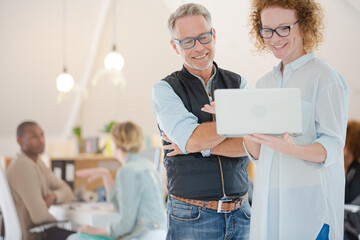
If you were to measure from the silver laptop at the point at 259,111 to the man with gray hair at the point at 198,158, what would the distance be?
12.2 inches

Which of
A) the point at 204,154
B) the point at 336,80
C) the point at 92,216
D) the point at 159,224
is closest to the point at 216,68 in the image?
the point at 204,154

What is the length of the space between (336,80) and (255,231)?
39 centimetres

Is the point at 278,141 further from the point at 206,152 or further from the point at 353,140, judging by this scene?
the point at 353,140

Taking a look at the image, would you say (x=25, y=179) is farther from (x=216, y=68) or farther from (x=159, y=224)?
(x=216, y=68)

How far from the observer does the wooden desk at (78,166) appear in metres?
3.06

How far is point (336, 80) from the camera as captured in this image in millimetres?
1032

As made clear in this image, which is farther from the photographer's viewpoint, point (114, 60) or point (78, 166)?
point (114, 60)

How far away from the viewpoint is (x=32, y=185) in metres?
2.62

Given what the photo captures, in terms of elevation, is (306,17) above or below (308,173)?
above

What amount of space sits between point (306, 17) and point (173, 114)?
418mm

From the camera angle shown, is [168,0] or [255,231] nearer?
[255,231]

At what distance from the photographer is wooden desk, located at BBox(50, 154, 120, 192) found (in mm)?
3059

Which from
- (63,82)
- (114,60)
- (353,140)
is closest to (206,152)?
(353,140)

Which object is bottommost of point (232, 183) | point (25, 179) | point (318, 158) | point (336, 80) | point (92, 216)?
point (92, 216)
